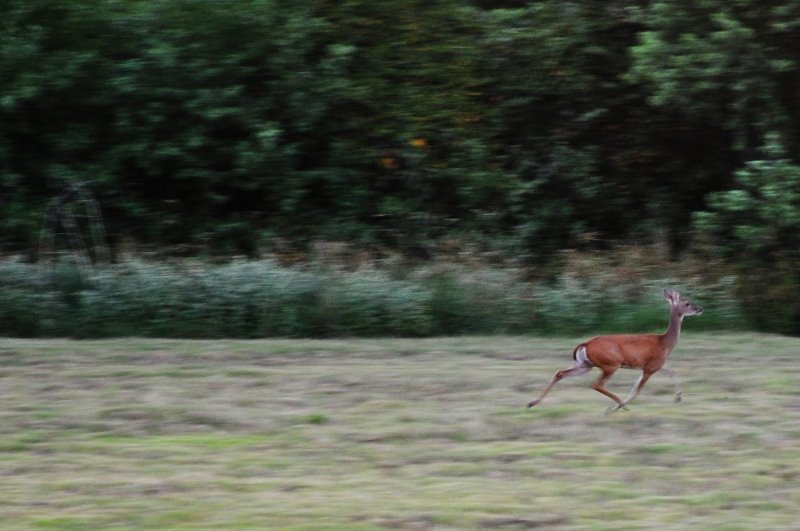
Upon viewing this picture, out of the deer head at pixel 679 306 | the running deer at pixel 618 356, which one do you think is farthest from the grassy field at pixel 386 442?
the deer head at pixel 679 306

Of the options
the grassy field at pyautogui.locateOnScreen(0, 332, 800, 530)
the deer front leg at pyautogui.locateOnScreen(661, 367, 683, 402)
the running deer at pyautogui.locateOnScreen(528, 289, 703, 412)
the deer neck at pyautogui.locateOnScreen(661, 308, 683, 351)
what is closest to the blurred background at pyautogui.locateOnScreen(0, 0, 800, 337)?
the grassy field at pyautogui.locateOnScreen(0, 332, 800, 530)

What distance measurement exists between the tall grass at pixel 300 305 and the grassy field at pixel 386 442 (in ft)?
6.09

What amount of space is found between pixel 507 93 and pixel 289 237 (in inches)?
172

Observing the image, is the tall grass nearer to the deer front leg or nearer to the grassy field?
the grassy field

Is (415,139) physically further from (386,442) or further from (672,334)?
(386,442)

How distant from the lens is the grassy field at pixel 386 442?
6703mm

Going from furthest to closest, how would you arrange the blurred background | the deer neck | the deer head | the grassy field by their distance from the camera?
the blurred background < the deer head < the deer neck < the grassy field

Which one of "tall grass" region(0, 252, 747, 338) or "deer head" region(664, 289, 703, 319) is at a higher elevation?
"deer head" region(664, 289, 703, 319)

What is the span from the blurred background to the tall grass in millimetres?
632

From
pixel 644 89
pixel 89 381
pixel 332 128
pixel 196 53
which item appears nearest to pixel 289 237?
pixel 332 128

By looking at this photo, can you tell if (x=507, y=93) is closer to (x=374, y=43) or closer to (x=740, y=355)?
(x=374, y=43)

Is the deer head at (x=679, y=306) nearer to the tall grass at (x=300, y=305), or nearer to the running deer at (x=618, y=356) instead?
the running deer at (x=618, y=356)

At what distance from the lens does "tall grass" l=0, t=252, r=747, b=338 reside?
14.7 metres

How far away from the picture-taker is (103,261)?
55.5ft
